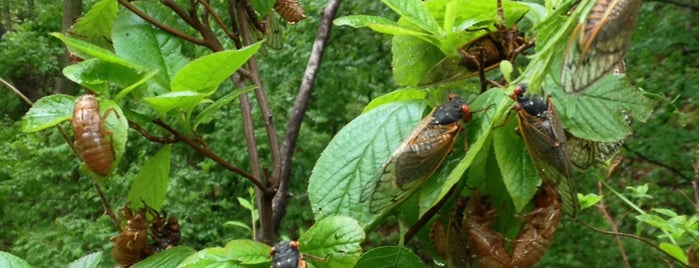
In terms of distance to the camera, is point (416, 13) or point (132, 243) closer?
point (416, 13)

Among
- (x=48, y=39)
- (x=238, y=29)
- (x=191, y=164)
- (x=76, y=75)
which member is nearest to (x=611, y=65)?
(x=76, y=75)

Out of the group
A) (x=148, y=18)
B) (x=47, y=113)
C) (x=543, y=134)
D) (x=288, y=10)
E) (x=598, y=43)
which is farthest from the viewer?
(x=288, y=10)

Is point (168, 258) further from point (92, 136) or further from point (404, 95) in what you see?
point (404, 95)

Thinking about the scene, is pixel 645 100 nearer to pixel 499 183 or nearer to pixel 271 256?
pixel 499 183

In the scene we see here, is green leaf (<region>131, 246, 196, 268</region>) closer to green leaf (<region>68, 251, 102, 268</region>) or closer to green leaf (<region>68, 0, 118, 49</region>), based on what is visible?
green leaf (<region>68, 251, 102, 268</region>)

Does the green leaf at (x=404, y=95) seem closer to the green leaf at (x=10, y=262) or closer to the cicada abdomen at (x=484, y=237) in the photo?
the cicada abdomen at (x=484, y=237)

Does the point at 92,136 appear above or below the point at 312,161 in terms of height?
above

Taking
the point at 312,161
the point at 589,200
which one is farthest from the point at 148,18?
the point at 312,161
